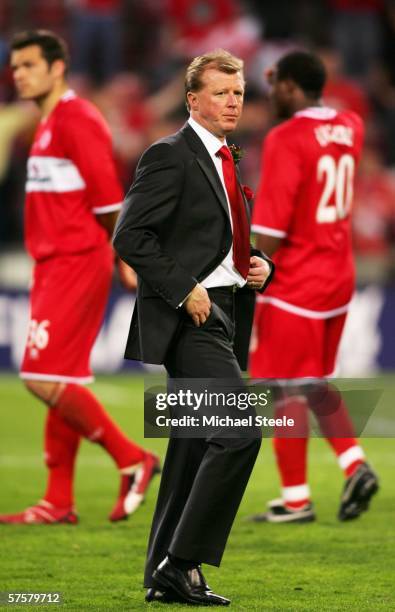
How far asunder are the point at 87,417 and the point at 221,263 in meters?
2.06

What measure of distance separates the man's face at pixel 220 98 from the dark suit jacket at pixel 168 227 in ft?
0.29

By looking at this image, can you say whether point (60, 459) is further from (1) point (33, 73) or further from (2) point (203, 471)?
(2) point (203, 471)

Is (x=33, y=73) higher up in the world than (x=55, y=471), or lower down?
higher up

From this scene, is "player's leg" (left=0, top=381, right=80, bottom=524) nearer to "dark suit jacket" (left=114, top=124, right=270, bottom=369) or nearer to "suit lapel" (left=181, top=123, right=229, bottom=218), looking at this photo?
"dark suit jacket" (left=114, top=124, right=270, bottom=369)

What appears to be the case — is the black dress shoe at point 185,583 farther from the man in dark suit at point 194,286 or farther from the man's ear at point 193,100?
the man's ear at point 193,100

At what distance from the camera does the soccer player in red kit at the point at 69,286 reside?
6434mm

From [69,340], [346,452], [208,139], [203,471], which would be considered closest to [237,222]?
[208,139]

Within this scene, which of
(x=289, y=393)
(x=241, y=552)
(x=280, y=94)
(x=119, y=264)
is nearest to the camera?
(x=241, y=552)

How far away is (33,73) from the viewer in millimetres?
6691

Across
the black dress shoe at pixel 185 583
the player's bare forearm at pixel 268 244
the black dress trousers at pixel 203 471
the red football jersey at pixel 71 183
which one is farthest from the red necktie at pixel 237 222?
the player's bare forearm at pixel 268 244

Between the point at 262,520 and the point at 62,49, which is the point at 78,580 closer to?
the point at 262,520

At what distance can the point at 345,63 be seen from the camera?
51.3ft

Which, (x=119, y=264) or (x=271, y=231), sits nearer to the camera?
(x=119, y=264)

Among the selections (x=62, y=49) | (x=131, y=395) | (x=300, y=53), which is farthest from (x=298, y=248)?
(x=131, y=395)
